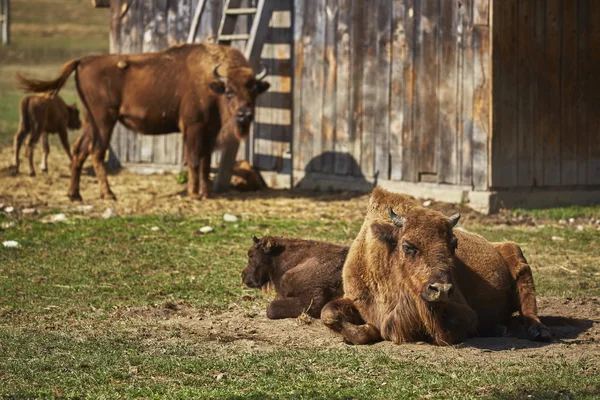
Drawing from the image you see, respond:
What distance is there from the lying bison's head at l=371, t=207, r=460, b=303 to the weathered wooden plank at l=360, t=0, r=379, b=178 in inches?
351

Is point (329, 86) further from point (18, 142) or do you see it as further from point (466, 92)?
point (18, 142)

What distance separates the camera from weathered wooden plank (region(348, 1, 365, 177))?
17.0m

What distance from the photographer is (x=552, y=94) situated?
15.5 meters

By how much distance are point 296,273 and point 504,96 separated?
678cm

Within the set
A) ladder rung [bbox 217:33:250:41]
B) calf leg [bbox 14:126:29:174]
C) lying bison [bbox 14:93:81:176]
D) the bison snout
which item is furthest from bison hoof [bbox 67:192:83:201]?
the bison snout

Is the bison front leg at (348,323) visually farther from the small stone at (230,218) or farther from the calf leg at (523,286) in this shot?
the small stone at (230,218)

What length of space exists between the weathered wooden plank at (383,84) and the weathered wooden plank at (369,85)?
0.19 feet

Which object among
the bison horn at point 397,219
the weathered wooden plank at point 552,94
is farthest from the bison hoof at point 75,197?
the bison horn at point 397,219

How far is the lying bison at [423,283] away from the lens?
7.64m

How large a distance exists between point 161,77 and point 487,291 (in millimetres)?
10203

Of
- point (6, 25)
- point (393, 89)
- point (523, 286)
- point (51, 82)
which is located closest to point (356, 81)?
point (393, 89)

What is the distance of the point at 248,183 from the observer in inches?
715

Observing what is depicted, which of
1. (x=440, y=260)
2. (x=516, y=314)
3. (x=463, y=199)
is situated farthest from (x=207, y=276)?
(x=463, y=199)

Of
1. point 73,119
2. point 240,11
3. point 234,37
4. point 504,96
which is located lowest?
point 73,119
